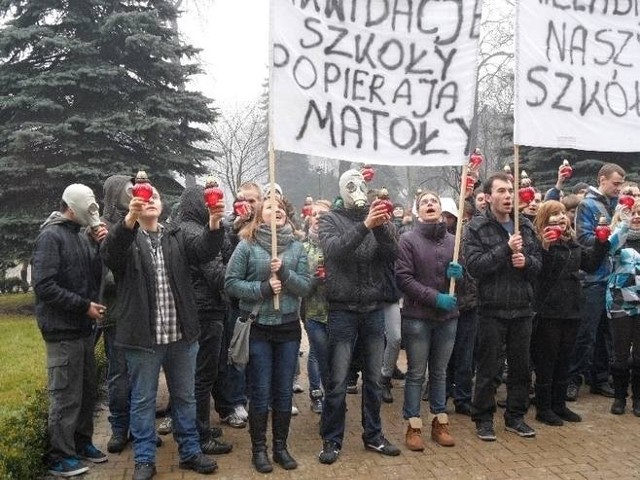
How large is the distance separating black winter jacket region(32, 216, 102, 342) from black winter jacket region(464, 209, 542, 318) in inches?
131

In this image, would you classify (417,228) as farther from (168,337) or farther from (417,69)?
(168,337)

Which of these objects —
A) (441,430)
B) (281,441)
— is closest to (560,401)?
(441,430)

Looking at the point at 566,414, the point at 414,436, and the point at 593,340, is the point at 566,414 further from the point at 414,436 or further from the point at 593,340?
the point at 414,436

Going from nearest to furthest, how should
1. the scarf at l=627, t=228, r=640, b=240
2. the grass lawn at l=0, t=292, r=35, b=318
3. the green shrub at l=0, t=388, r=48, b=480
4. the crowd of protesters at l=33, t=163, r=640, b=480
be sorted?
the green shrub at l=0, t=388, r=48, b=480
the crowd of protesters at l=33, t=163, r=640, b=480
the scarf at l=627, t=228, r=640, b=240
the grass lawn at l=0, t=292, r=35, b=318

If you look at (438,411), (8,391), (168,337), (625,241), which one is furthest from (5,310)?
(625,241)

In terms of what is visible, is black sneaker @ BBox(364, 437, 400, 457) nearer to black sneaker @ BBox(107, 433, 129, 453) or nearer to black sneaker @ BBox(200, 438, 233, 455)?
black sneaker @ BBox(200, 438, 233, 455)

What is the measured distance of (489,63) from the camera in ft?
100

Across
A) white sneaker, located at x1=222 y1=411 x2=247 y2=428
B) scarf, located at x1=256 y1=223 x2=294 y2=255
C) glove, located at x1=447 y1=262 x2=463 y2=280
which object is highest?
scarf, located at x1=256 y1=223 x2=294 y2=255

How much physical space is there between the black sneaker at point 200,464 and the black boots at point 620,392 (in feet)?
13.6

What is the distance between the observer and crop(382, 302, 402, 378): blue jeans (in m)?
6.28

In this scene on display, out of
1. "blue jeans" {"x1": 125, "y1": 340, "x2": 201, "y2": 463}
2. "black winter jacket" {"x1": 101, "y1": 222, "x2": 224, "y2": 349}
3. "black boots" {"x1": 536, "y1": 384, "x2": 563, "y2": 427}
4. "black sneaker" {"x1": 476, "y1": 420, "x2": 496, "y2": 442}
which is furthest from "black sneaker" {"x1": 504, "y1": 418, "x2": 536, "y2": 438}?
"black winter jacket" {"x1": 101, "y1": 222, "x2": 224, "y2": 349}

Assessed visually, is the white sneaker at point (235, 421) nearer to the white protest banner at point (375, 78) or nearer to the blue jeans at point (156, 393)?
the blue jeans at point (156, 393)

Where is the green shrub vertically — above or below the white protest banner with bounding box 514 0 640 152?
below

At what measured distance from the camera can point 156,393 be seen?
480cm
